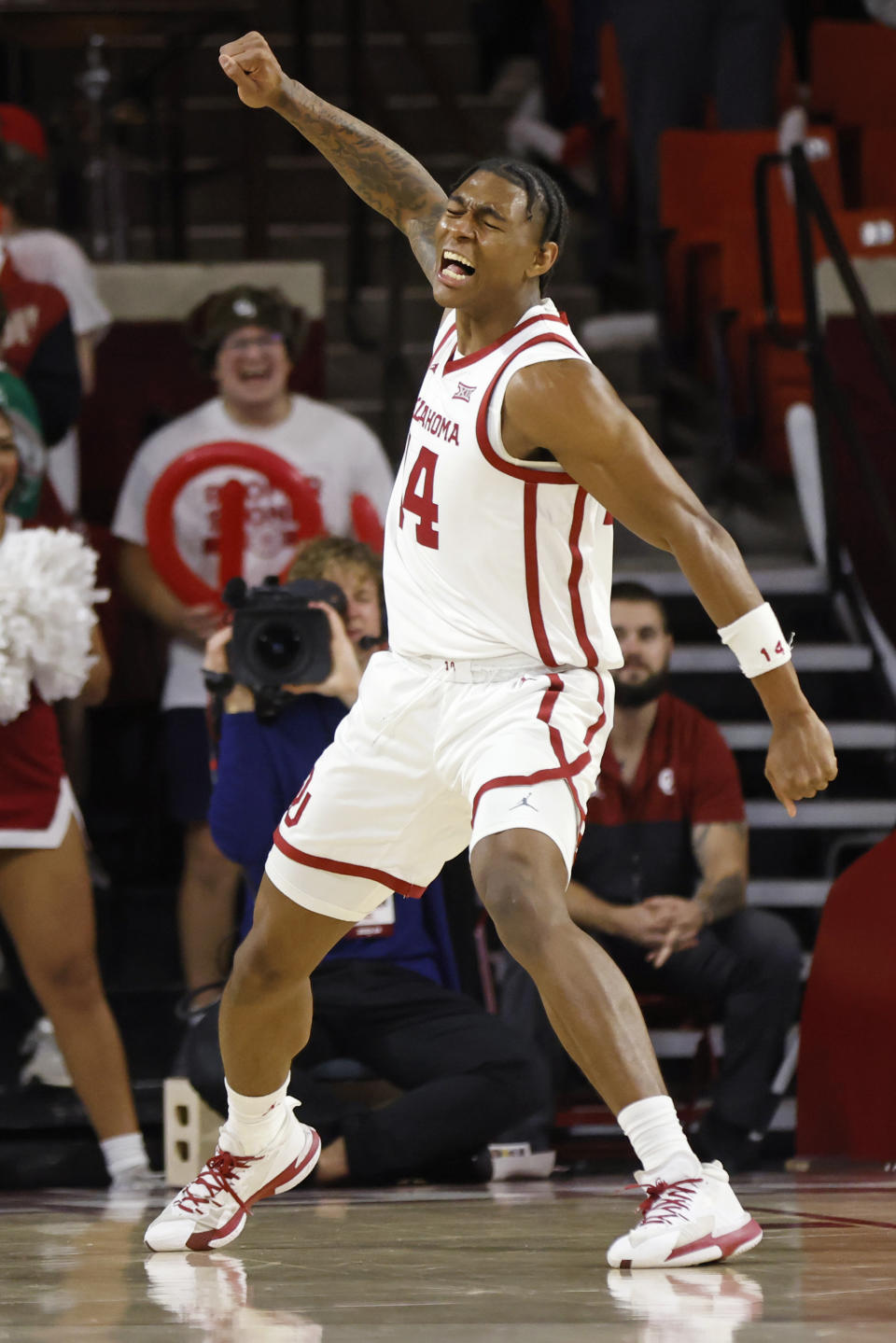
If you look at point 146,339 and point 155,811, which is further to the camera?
point 146,339

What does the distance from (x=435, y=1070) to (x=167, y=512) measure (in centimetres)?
198

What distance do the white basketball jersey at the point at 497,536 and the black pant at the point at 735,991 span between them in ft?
6.33

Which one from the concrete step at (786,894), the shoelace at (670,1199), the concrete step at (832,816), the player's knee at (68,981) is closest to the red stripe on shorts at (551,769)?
the shoelace at (670,1199)

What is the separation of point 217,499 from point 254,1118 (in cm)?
280

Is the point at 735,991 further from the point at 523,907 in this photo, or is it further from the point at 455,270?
the point at 455,270

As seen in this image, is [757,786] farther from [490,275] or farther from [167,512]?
[490,275]

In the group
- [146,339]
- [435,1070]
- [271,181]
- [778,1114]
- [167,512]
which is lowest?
[778,1114]

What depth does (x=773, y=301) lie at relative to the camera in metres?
7.18

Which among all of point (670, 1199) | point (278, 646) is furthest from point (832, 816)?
point (670, 1199)

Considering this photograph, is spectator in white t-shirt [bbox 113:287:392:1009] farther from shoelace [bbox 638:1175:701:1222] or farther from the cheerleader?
shoelace [bbox 638:1175:701:1222]

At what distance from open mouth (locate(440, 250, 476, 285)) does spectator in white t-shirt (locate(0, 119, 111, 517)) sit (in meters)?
3.40

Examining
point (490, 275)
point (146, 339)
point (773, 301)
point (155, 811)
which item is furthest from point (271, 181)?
point (490, 275)

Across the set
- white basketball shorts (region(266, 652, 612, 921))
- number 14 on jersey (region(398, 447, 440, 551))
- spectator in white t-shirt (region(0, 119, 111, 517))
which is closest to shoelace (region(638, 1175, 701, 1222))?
white basketball shorts (region(266, 652, 612, 921))

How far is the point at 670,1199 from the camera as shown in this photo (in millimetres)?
3064
